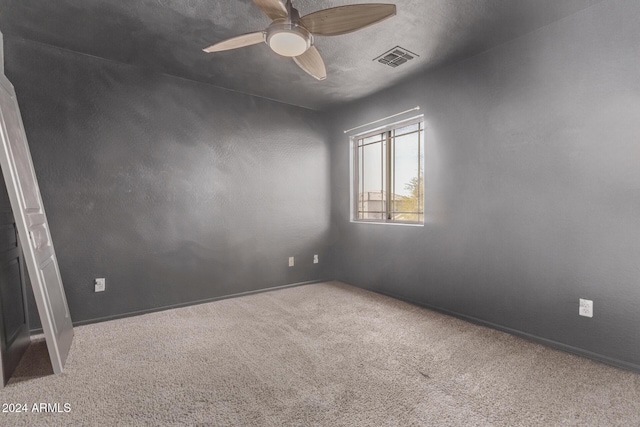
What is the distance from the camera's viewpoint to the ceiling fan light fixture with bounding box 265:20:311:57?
1691 millimetres

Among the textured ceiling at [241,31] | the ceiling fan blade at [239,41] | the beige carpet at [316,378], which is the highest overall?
the textured ceiling at [241,31]

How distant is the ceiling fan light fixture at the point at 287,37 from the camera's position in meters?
1.69

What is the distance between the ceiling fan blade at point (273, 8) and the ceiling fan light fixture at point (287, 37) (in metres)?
0.03

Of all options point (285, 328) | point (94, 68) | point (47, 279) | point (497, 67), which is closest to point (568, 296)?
point (497, 67)

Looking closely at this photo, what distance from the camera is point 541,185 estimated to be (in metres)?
2.31

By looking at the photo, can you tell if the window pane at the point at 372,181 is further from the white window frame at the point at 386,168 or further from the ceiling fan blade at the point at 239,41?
the ceiling fan blade at the point at 239,41

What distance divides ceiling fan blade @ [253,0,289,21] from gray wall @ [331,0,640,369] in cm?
194

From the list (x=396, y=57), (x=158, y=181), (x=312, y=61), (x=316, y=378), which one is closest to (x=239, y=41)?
(x=312, y=61)

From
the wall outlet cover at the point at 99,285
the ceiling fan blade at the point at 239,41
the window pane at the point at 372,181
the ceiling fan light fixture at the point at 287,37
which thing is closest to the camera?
the ceiling fan light fixture at the point at 287,37

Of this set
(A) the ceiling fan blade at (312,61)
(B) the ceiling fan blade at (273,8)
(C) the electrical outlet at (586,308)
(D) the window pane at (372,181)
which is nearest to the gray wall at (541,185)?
(C) the electrical outlet at (586,308)

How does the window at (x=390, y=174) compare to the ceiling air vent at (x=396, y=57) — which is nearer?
the ceiling air vent at (x=396, y=57)

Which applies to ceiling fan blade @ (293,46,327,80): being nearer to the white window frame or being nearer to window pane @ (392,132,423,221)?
the white window frame

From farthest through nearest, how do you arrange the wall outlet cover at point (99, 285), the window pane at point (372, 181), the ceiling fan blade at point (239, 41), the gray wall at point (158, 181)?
1. the window pane at point (372, 181)
2. the wall outlet cover at point (99, 285)
3. the gray wall at point (158, 181)
4. the ceiling fan blade at point (239, 41)

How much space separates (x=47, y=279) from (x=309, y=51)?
241 cm
